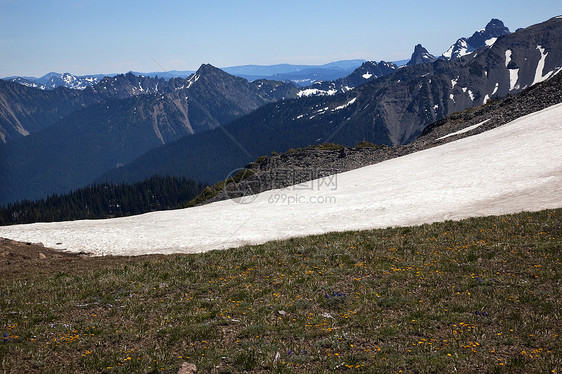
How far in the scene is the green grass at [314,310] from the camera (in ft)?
31.8

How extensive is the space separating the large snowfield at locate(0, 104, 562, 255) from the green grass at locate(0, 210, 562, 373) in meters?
7.41

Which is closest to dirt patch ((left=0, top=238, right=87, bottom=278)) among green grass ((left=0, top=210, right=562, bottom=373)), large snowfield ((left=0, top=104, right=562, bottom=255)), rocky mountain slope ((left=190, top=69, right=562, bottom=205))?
green grass ((left=0, top=210, right=562, bottom=373))

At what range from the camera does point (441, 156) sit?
43094mm

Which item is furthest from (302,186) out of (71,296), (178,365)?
(178,365)

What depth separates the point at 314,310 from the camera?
1291 cm

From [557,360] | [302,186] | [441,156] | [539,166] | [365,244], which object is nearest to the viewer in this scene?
[557,360]

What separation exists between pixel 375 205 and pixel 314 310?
20175 millimetres

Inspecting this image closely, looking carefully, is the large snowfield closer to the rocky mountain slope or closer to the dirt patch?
the dirt patch

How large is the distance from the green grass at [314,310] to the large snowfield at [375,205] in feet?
24.3

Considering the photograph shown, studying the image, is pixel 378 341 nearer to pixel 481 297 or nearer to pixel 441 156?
pixel 481 297

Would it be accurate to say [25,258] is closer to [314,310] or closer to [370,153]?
[314,310]

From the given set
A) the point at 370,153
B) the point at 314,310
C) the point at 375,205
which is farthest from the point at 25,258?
the point at 370,153

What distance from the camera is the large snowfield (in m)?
27.5

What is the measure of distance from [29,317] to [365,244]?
14820mm
